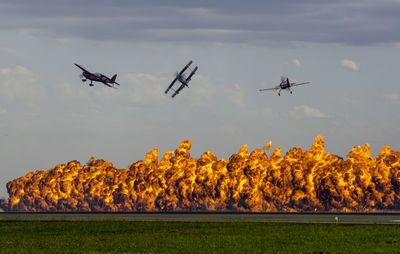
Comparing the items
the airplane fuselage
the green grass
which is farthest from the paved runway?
the airplane fuselage

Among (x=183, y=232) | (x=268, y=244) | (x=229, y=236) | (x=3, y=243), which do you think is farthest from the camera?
(x=183, y=232)

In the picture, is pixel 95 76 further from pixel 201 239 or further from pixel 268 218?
pixel 201 239

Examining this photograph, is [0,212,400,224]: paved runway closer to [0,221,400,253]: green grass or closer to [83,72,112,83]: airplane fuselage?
[0,221,400,253]: green grass

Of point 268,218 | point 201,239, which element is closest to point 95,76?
point 268,218

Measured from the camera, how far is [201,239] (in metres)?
50.7

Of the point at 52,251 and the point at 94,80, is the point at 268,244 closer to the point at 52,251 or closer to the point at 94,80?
the point at 52,251

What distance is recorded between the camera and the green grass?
43.3 m

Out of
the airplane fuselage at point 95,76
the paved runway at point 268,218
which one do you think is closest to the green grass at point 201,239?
the paved runway at point 268,218

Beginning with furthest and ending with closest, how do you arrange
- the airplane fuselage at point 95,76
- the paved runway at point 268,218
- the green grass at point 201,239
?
the airplane fuselage at point 95,76
the paved runway at point 268,218
the green grass at point 201,239

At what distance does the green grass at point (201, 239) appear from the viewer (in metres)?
43.3

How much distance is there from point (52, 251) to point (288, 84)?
236 ft

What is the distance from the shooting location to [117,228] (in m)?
66.0

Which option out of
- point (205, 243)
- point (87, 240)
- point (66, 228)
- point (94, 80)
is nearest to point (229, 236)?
point (205, 243)

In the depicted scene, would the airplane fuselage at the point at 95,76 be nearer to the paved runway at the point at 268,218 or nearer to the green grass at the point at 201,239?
the paved runway at the point at 268,218
